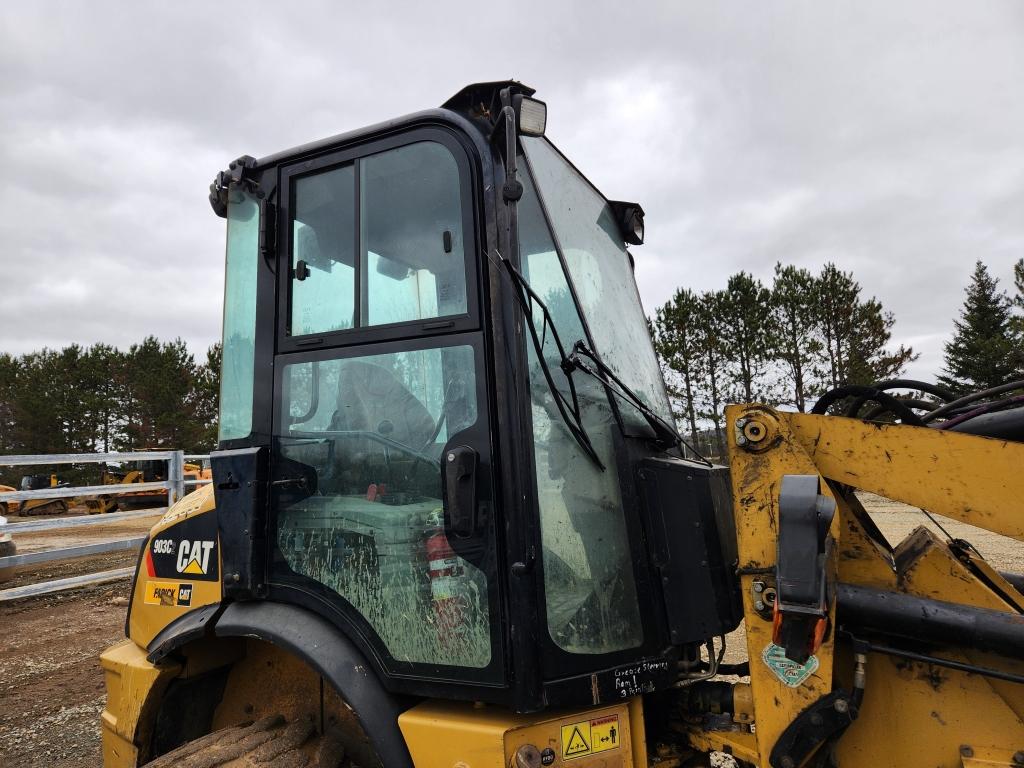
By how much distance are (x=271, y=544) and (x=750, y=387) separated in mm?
24287

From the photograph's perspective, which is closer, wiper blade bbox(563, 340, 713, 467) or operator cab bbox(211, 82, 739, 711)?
operator cab bbox(211, 82, 739, 711)

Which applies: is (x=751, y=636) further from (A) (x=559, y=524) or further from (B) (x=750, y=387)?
(B) (x=750, y=387)

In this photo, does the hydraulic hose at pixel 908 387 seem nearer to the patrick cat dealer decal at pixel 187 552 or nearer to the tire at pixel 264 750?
the tire at pixel 264 750

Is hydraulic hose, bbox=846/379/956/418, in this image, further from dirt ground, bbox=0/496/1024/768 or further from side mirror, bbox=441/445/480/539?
dirt ground, bbox=0/496/1024/768

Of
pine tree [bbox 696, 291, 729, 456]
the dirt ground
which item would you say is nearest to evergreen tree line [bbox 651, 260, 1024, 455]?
pine tree [bbox 696, 291, 729, 456]

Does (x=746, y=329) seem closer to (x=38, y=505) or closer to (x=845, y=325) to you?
(x=845, y=325)

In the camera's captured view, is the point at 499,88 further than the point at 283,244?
No

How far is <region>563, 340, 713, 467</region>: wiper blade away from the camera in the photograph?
203 cm

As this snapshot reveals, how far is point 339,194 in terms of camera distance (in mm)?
2199

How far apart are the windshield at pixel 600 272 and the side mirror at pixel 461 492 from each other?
1.69 ft

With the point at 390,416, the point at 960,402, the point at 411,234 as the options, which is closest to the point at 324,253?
the point at 411,234

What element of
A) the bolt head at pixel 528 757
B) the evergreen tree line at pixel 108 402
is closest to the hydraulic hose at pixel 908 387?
the bolt head at pixel 528 757

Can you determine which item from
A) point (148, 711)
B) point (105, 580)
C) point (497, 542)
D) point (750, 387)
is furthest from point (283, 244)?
point (750, 387)

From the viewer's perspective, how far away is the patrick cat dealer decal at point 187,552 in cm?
229
